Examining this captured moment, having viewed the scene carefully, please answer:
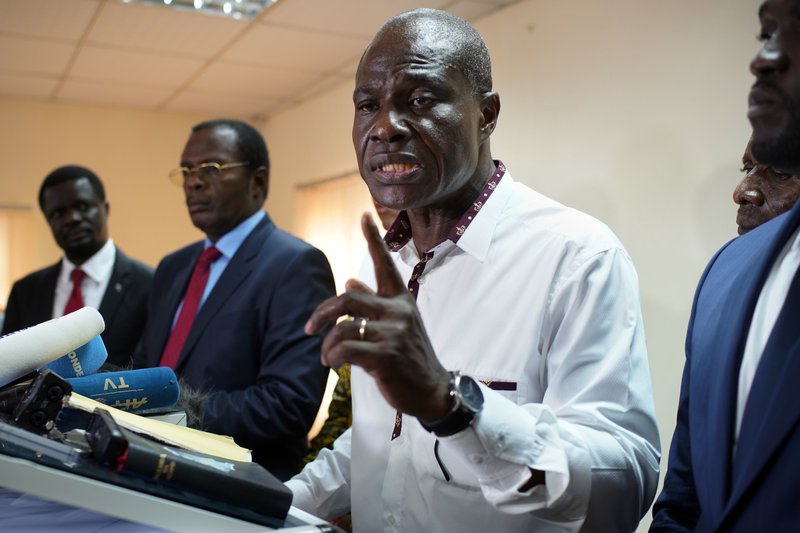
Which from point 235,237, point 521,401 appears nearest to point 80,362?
point 521,401

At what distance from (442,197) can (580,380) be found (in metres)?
0.41

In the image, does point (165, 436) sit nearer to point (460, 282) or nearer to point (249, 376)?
point (460, 282)

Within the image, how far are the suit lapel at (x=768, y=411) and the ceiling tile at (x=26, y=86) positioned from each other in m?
5.98

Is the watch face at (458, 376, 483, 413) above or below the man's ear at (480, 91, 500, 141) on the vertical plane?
below

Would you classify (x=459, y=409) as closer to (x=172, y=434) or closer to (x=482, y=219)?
(x=172, y=434)

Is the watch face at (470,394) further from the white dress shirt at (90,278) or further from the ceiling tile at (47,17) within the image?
the ceiling tile at (47,17)

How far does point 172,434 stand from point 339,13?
375 cm

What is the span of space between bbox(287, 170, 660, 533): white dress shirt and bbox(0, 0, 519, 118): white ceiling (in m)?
3.10

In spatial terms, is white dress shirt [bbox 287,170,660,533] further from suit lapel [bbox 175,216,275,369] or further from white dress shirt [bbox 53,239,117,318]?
white dress shirt [bbox 53,239,117,318]

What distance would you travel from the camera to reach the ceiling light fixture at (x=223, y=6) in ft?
13.8

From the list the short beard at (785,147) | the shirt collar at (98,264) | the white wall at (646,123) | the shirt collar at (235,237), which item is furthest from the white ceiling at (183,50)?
the short beard at (785,147)

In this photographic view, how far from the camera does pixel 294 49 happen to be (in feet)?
16.3

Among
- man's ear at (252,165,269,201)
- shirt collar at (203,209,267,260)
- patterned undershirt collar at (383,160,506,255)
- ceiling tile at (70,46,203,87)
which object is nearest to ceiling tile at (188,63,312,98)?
ceiling tile at (70,46,203,87)

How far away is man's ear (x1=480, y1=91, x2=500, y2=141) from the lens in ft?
4.51
